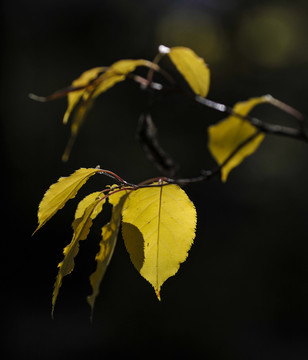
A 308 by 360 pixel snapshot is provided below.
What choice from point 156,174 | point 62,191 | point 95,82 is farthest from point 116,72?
point 156,174

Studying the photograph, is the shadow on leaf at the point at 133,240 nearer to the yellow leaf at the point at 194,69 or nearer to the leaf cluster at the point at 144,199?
the leaf cluster at the point at 144,199

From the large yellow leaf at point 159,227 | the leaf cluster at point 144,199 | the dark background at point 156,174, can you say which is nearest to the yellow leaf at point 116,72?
the leaf cluster at point 144,199

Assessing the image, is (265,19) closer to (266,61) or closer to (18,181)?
(266,61)

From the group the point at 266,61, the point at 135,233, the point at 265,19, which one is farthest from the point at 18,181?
the point at 135,233

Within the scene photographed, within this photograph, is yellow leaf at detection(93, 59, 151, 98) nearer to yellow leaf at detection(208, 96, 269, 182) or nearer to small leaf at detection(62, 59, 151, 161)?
small leaf at detection(62, 59, 151, 161)

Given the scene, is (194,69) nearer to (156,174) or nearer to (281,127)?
(281,127)

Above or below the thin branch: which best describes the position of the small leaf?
below

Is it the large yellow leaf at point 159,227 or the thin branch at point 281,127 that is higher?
the thin branch at point 281,127

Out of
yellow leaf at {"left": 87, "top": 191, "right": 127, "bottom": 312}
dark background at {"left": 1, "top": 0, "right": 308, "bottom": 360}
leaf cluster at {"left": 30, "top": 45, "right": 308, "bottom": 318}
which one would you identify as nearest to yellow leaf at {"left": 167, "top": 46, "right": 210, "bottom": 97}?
leaf cluster at {"left": 30, "top": 45, "right": 308, "bottom": 318}
